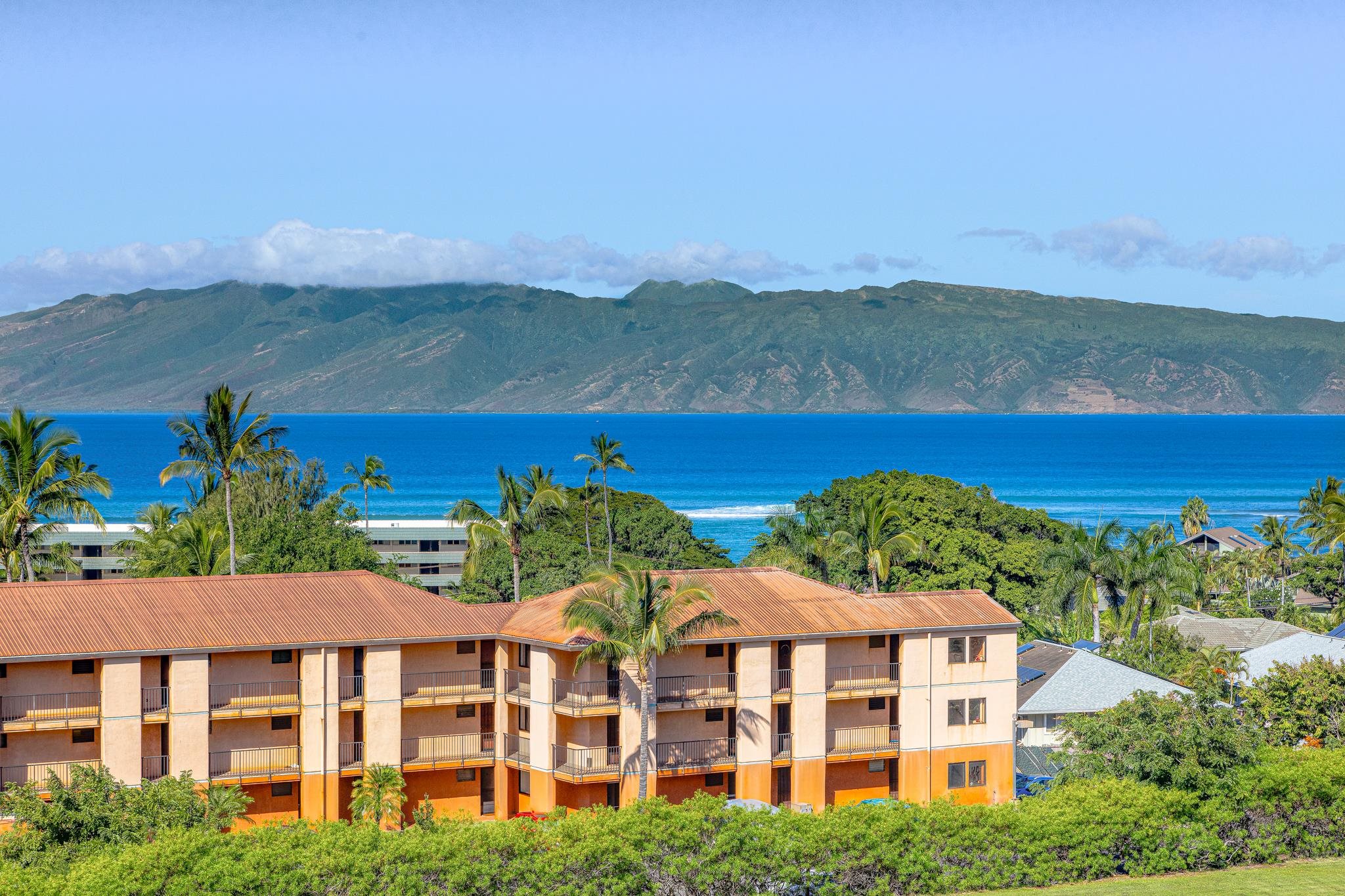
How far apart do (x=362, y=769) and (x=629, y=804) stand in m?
11.6

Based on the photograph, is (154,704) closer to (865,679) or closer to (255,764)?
(255,764)

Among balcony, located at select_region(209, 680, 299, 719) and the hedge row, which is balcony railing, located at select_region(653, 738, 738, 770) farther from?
balcony, located at select_region(209, 680, 299, 719)

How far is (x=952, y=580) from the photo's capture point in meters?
87.1

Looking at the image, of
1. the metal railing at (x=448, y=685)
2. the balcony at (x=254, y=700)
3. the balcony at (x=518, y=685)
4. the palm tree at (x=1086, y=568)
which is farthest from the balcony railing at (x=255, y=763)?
the palm tree at (x=1086, y=568)

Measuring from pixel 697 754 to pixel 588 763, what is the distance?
11.1ft

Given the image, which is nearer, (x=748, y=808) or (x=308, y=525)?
(x=748, y=808)

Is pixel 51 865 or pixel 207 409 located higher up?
pixel 207 409

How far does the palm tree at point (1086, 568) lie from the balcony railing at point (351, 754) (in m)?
37.8

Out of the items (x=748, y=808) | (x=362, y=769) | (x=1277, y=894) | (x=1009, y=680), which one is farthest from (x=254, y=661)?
(x=1277, y=894)

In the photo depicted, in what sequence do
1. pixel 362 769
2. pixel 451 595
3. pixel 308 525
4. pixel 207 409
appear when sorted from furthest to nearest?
pixel 451 595 → pixel 308 525 → pixel 207 409 → pixel 362 769

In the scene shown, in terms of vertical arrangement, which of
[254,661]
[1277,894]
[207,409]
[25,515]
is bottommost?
[1277,894]

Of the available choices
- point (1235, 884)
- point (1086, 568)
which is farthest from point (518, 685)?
point (1086, 568)

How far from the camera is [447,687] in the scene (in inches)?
1911

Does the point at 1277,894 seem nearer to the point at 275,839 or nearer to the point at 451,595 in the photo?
the point at 275,839
